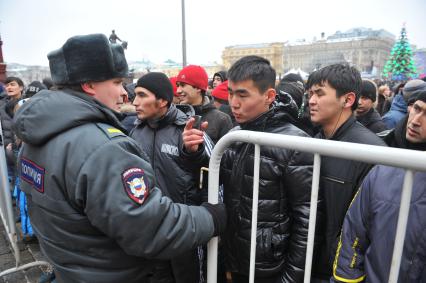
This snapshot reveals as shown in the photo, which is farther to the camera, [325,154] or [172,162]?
[172,162]

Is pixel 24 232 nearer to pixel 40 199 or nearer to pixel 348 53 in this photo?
pixel 40 199

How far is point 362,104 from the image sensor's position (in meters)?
3.52

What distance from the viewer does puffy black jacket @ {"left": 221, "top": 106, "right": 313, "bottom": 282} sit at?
1.52 m

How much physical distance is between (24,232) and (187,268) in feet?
9.22

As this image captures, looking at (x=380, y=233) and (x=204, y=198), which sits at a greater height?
(x=380, y=233)

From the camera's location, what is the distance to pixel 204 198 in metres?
2.05

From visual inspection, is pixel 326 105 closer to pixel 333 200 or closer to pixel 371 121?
pixel 333 200

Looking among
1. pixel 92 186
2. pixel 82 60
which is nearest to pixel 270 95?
pixel 82 60

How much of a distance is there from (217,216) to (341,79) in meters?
1.32

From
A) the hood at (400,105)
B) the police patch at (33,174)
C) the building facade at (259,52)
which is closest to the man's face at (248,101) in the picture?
the police patch at (33,174)

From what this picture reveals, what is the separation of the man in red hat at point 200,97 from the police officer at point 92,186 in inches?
80.9

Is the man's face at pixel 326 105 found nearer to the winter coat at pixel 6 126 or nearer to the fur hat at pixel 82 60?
the fur hat at pixel 82 60

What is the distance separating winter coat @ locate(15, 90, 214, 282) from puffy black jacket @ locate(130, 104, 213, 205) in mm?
806

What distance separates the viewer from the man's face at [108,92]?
1368 millimetres
